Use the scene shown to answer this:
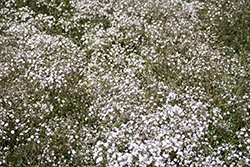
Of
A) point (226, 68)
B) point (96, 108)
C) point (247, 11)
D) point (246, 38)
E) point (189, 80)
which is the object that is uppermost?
point (247, 11)

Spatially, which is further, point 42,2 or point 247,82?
point 42,2

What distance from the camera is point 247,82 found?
4.80 m

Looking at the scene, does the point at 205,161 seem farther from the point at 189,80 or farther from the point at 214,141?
the point at 189,80

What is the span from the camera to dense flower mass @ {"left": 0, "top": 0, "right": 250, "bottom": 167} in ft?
12.7

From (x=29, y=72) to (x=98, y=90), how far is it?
1424 millimetres

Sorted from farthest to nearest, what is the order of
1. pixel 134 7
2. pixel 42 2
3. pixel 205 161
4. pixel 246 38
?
pixel 42 2 < pixel 134 7 < pixel 246 38 < pixel 205 161

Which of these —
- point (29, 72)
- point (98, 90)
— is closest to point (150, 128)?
point (98, 90)

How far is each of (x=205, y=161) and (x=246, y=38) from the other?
3492 millimetres

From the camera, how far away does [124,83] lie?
4.88 meters

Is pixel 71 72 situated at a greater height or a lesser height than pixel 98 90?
greater

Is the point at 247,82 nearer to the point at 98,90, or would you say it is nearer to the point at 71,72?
the point at 98,90

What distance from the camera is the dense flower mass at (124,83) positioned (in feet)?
12.7

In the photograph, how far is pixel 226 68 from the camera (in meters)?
5.19

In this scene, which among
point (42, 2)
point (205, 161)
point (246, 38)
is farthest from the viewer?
point (42, 2)
